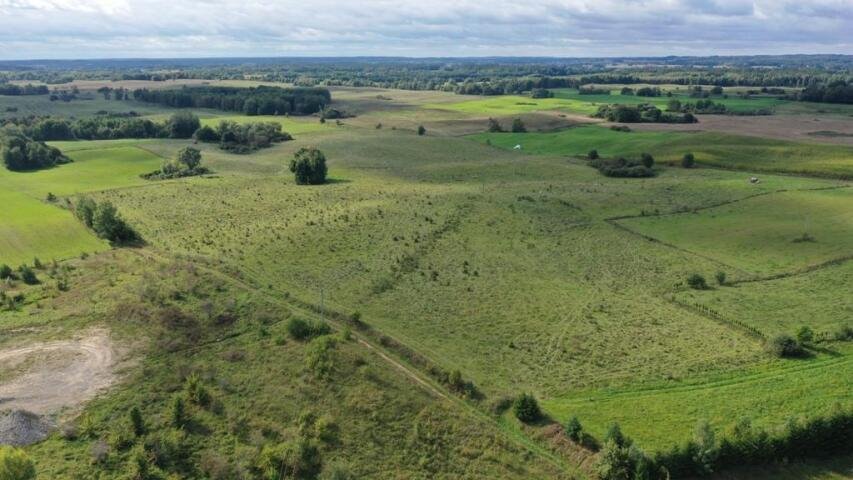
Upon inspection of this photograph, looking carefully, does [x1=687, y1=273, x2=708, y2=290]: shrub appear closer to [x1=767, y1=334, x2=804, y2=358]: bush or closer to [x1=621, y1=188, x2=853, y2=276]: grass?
[x1=621, y1=188, x2=853, y2=276]: grass

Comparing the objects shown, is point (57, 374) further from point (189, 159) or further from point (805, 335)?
point (189, 159)

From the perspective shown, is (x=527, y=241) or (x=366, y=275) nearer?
(x=366, y=275)

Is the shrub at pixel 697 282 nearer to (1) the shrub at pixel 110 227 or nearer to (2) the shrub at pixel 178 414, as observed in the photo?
(2) the shrub at pixel 178 414

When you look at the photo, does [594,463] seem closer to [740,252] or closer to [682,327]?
[682,327]

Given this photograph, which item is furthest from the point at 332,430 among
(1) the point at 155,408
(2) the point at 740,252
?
(2) the point at 740,252

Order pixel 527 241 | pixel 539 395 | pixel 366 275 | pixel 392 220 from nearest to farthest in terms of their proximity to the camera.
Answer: pixel 539 395 < pixel 366 275 < pixel 527 241 < pixel 392 220

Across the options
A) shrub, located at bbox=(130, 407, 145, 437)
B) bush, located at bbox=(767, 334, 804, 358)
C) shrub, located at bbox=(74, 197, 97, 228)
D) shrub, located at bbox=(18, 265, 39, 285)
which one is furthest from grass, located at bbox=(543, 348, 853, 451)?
shrub, located at bbox=(74, 197, 97, 228)

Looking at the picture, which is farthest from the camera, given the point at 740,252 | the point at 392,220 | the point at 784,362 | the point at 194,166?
the point at 194,166
